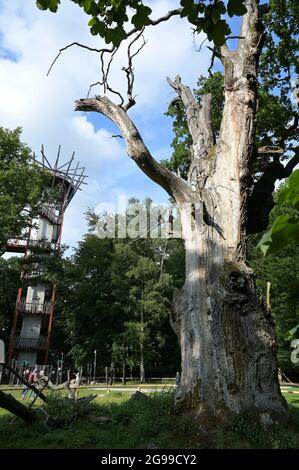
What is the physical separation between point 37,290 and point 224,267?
3064 cm

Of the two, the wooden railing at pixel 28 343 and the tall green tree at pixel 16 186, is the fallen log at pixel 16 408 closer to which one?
the tall green tree at pixel 16 186

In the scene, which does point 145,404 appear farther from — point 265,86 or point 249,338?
point 265,86

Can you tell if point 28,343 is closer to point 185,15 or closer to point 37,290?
point 37,290

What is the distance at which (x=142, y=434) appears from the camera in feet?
21.0

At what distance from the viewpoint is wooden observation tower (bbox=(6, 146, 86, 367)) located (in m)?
31.8

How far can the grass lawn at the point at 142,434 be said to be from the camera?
554 cm

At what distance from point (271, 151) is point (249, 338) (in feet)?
15.7

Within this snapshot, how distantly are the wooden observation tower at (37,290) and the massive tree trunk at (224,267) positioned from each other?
23.9 m

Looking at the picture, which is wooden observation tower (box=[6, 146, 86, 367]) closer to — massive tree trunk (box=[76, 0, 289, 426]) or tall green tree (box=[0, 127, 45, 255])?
tall green tree (box=[0, 127, 45, 255])

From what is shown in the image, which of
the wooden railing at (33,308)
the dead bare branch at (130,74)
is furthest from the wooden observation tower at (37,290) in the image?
the dead bare branch at (130,74)

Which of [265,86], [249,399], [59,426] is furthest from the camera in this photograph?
[265,86]

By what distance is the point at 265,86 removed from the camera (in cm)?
1305

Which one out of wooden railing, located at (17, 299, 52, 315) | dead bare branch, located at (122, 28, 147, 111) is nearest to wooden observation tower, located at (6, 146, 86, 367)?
wooden railing, located at (17, 299, 52, 315)
